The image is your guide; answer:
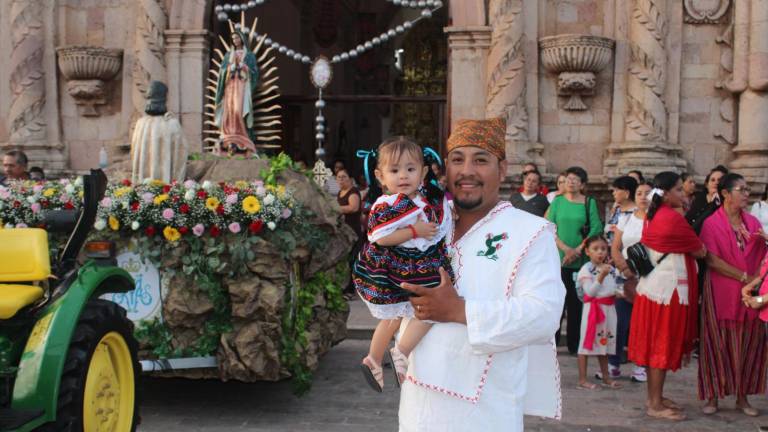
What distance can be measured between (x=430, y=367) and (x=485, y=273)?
356 mm

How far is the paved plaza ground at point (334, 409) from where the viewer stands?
5543 mm

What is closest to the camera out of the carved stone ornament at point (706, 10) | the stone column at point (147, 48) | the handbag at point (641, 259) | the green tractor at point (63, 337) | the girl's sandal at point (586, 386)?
the green tractor at point (63, 337)

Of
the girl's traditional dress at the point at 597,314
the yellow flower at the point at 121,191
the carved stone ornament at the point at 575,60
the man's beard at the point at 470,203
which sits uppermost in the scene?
the carved stone ornament at the point at 575,60

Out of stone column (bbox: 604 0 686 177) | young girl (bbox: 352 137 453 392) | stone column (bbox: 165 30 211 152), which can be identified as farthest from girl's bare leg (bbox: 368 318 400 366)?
stone column (bbox: 165 30 211 152)

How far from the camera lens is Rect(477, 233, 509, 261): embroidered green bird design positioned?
264cm

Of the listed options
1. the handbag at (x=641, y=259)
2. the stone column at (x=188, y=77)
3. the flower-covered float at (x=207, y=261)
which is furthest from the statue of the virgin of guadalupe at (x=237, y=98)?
the handbag at (x=641, y=259)

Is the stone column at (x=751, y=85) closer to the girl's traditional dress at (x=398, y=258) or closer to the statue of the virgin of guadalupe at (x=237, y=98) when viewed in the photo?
the statue of the virgin of guadalupe at (x=237, y=98)

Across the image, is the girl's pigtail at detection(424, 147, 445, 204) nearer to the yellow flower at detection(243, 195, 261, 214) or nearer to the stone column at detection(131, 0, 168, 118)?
the yellow flower at detection(243, 195, 261, 214)

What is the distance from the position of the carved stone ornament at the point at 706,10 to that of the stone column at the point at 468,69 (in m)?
2.76

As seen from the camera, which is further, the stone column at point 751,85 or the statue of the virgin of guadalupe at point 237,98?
the stone column at point 751,85

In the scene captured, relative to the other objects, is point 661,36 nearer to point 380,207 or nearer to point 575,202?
point 575,202

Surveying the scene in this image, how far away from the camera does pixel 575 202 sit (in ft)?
26.5

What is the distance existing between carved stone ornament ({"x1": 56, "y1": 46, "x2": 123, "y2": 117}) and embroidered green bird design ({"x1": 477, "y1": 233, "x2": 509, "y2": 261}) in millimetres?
Result: 10400

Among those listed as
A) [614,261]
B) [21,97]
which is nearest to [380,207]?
[614,261]
